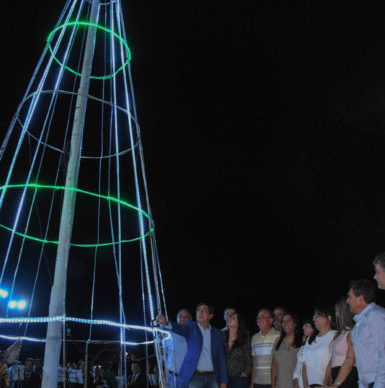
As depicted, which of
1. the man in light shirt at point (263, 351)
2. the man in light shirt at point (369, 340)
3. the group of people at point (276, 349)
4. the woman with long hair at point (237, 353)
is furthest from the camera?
the man in light shirt at point (263, 351)

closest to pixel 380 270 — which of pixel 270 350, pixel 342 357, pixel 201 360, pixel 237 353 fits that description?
pixel 342 357

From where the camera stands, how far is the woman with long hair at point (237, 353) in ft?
21.4

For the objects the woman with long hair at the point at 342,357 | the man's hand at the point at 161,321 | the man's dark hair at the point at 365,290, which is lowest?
the woman with long hair at the point at 342,357

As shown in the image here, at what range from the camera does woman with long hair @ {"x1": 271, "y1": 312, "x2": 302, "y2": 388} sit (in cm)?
655

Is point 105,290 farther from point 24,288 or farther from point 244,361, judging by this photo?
point 244,361

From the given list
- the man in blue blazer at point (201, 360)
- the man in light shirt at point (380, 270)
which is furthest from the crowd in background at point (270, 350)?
the man in light shirt at point (380, 270)

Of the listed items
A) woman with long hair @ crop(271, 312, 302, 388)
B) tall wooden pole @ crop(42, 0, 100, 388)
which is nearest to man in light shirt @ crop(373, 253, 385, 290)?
woman with long hair @ crop(271, 312, 302, 388)

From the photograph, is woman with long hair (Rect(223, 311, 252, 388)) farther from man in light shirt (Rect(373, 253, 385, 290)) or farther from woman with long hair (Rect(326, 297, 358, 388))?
man in light shirt (Rect(373, 253, 385, 290))

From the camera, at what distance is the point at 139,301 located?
2419 cm

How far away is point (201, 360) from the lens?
6121 millimetres

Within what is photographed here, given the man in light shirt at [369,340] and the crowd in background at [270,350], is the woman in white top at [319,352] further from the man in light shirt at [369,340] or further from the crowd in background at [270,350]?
the man in light shirt at [369,340]

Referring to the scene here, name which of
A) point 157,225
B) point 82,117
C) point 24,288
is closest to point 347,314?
point 82,117

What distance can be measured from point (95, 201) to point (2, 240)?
4.59 metres

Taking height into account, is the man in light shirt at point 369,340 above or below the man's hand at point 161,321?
below
